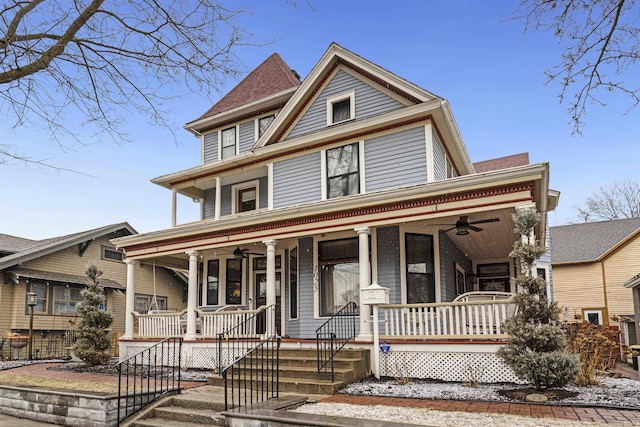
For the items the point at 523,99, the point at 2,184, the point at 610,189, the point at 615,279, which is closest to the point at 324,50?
the point at 523,99

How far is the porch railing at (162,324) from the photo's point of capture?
1343 centimetres

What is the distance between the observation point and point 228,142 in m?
16.8

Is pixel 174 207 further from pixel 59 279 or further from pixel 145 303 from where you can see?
pixel 145 303

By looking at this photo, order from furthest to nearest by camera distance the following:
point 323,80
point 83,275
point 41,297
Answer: point 83,275 → point 41,297 → point 323,80

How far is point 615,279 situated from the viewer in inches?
938

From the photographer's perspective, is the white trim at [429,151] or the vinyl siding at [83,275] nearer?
the white trim at [429,151]

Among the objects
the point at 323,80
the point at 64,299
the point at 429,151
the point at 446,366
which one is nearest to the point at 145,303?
the point at 64,299

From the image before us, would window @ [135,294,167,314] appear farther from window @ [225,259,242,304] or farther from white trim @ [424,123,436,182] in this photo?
white trim @ [424,123,436,182]

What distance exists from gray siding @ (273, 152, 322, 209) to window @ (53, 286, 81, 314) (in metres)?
11.3

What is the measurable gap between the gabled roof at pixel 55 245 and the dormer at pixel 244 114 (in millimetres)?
7320

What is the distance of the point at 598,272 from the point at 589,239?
256cm

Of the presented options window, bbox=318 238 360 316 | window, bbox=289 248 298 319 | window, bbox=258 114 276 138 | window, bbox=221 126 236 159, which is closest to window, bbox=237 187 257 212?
window, bbox=221 126 236 159

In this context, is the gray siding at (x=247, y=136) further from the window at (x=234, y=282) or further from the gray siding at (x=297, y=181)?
the window at (x=234, y=282)

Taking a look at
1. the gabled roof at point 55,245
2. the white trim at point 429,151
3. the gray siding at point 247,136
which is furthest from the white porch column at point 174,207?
the white trim at point 429,151
